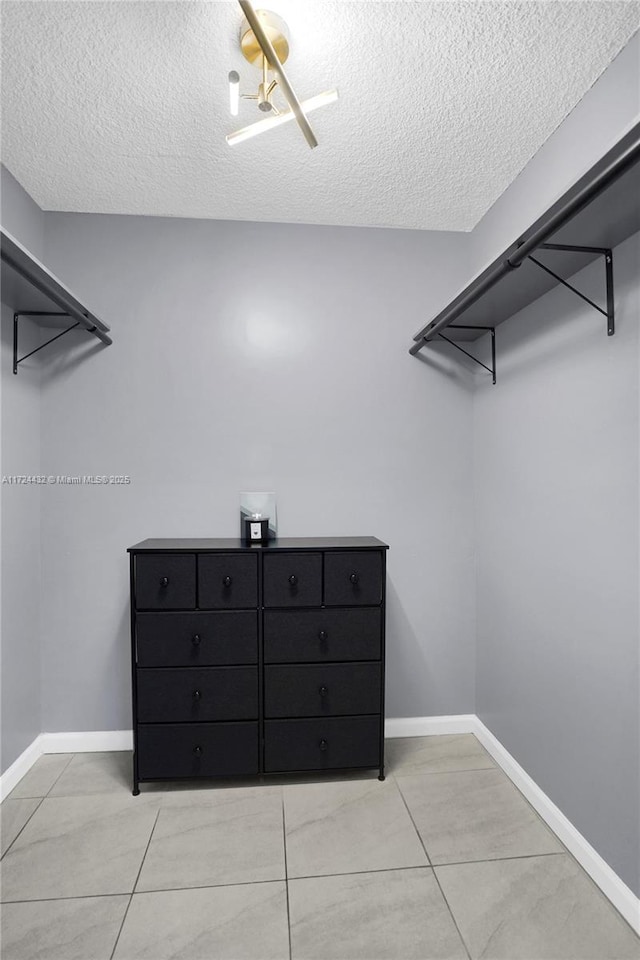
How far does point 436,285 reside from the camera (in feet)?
8.81

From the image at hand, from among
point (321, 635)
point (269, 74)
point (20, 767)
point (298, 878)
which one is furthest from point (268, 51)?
point (20, 767)

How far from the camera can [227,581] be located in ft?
7.02

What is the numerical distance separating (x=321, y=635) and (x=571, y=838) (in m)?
1.12

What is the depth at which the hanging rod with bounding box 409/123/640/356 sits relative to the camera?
3.60ft

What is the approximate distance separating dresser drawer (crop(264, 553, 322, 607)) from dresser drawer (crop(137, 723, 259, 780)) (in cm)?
55

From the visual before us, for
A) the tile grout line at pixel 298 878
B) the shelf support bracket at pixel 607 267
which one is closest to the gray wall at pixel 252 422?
the tile grout line at pixel 298 878

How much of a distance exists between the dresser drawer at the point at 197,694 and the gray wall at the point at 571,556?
1166 millimetres

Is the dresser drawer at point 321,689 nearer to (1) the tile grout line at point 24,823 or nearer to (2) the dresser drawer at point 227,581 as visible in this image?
(2) the dresser drawer at point 227,581

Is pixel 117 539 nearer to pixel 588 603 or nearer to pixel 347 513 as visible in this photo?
pixel 347 513

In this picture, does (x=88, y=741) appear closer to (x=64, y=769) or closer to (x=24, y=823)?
(x=64, y=769)

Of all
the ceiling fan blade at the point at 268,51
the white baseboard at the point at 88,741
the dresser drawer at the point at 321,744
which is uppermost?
the ceiling fan blade at the point at 268,51

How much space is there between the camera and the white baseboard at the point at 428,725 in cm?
260

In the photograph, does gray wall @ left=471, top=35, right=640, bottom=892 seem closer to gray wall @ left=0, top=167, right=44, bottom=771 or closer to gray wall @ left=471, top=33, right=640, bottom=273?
gray wall @ left=471, top=33, right=640, bottom=273

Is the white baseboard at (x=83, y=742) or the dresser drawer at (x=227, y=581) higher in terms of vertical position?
the dresser drawer at (x=227, y=581)
